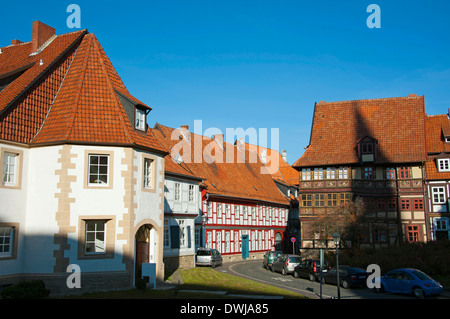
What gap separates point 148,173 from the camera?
78.5ft

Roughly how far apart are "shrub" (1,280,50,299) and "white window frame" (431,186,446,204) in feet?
116

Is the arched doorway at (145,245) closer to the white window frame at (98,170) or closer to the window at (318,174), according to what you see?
the white window frame at (98,170)

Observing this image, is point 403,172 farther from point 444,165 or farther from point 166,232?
point 166,232

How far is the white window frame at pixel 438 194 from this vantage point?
141 ft

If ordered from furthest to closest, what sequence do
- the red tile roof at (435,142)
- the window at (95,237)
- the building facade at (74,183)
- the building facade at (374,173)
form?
the red tile roof at (435,142) < the building facade at (374,173) < the window at (95,237) < the building facade at (74,183)

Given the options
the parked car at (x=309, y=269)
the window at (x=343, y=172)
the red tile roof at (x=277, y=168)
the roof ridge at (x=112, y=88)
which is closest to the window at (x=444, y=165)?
the window at (x=343, y=172)

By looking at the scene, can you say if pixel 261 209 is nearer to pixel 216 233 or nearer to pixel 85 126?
pixel 216 233

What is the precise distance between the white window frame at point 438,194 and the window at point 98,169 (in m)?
32.4

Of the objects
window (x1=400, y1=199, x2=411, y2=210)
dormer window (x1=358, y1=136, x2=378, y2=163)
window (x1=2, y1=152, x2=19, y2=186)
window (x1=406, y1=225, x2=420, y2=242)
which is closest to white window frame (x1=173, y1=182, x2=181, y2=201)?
window (x1=2, y1=152, x2=19, y2=186)

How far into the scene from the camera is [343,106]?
4894cm

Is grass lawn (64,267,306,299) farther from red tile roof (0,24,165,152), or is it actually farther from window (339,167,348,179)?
Result: window (339,167,348,179)

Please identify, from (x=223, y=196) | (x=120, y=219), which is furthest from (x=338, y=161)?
(x=120, y=219)

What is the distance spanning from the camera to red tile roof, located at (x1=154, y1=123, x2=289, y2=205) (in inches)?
1734

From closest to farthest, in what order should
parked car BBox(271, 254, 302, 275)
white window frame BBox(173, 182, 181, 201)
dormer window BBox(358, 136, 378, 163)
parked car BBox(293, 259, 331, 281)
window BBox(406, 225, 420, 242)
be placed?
parked car BBox(293, 259, 331, 281)
white window frame BBox(173, 182, 181, 201)
parked car BBox(271, 254, 302, 275)
window BBox(406, 225, 420, 242)
dormer window BBox(358, 136, 378, 163)
